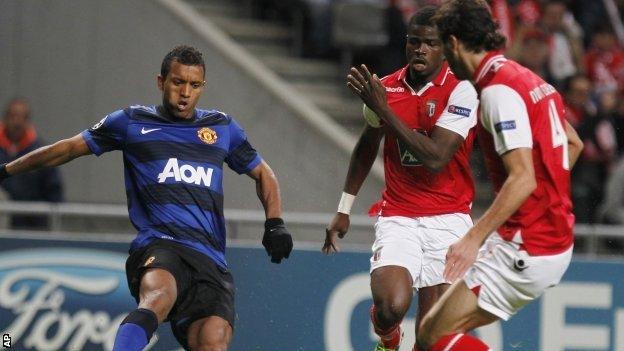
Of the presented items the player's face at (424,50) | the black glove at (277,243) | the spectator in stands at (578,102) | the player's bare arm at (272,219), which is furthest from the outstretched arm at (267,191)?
the spectator in stands at (578,102)

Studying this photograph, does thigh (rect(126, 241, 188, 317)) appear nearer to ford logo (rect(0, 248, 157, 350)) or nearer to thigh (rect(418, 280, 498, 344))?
thigh (rect(418, 280, 498, 344))

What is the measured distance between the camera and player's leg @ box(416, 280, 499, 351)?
6.16m

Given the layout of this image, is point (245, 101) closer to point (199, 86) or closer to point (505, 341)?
point (505, 341)

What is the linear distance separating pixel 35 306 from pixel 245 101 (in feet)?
10.5

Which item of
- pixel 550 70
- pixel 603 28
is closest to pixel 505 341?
pixel 550 70

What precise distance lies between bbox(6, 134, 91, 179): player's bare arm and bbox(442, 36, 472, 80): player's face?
2347mm

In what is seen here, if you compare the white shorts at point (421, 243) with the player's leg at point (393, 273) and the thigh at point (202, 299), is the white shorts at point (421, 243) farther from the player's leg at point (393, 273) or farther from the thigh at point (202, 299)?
the thigh at point (202, 299)

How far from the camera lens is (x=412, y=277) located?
24.4 feet

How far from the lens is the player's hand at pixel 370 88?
23.2 ft

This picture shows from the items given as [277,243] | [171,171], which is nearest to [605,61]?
[277,243]

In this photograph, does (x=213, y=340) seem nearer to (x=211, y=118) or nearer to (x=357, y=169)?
(x=211, y=118)

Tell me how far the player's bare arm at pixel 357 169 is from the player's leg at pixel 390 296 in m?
0.50

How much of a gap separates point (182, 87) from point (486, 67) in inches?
76.2

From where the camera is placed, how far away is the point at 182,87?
7.25m
